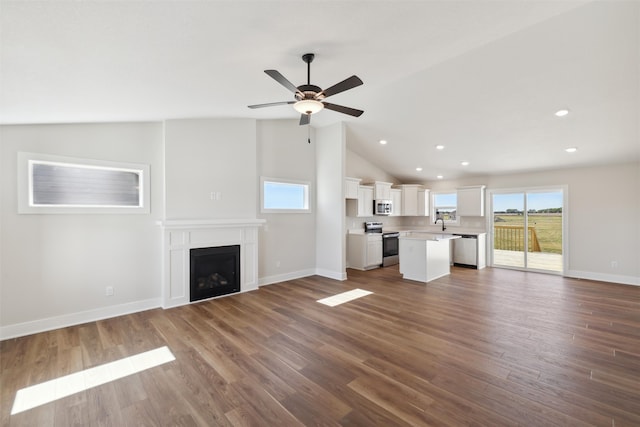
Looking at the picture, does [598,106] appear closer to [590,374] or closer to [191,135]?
[590,374]

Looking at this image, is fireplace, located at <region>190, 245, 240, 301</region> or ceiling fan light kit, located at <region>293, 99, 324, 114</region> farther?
fireplace, located at <region>190, 245, 240, 301</region>

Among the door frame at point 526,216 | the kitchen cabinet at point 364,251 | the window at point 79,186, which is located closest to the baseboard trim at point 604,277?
the door frame at point 526,216

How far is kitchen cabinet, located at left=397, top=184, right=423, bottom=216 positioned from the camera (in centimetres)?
816

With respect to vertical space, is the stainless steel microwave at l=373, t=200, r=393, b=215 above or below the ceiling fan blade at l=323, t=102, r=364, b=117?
below

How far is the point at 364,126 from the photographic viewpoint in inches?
229

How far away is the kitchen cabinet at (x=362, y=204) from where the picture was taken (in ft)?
22.7

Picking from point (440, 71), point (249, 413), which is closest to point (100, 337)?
point (249, 413)

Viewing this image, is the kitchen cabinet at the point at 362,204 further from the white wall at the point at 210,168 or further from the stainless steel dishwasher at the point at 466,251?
the white wall at the point at 210,168

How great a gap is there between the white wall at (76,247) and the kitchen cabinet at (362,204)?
4.28 m

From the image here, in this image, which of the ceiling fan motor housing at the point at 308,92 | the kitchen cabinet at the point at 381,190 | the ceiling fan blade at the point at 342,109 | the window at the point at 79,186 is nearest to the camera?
the ceiling fan motor housing at the point at 308,92

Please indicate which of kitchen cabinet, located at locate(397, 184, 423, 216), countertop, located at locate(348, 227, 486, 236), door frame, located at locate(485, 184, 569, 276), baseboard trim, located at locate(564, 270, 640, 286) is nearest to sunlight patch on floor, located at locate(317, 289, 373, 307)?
countertop, located at locate(348, 227, 486, 236)

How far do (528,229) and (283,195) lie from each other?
6003 mm

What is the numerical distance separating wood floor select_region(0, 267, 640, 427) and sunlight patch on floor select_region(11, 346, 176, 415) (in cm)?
8

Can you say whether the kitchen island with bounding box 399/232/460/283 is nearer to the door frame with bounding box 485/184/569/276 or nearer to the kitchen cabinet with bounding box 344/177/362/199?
the kitchen cabinet with bounding box 344/177/362/199
